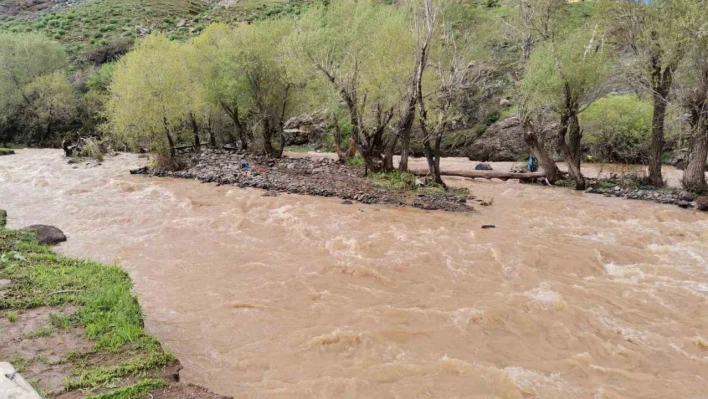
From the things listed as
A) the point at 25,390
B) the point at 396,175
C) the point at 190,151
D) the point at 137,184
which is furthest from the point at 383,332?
the point at 190,151

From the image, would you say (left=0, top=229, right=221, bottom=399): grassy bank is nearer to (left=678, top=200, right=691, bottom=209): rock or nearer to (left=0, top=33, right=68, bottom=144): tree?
(left=678, top=200, right=691, bottom=209): rock

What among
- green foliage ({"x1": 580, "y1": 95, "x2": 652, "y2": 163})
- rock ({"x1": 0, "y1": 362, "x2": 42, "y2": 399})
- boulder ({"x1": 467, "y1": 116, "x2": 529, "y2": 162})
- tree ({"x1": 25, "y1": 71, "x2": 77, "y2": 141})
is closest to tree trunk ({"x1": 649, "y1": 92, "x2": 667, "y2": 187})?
green foliage ({"x1": 580, "y1": 95, "x2": 652, "y2": 163})

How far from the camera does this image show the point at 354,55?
75.8 ft

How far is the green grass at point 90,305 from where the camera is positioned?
18.9 feet

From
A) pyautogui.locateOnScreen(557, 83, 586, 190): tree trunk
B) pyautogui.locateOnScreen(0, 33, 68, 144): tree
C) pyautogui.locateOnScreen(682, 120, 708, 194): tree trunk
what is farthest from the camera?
pyautogui.locateOnScreen(0, 33, 68, 144): tree

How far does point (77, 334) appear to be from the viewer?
6.67 m

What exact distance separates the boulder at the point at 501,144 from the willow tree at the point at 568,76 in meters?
12.8

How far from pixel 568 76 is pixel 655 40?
149 inches

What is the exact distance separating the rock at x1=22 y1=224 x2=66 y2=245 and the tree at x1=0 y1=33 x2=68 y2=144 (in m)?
46.0

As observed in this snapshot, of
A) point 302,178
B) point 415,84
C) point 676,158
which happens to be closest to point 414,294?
point 415,84

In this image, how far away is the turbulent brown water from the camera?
276 inches

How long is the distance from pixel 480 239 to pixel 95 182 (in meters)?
22.0

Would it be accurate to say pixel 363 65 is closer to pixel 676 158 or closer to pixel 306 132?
pixel 306 132

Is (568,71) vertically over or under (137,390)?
over
